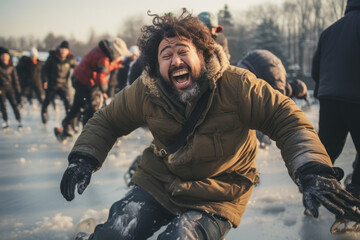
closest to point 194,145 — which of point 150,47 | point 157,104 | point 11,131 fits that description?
point 157,104

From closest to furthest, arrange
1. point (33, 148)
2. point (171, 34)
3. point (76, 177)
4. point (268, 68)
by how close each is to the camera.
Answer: point (76, 177), point (171, 34), point (268, 68), point (33, 148)

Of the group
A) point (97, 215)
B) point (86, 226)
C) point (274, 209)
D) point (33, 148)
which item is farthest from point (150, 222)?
point (33, 148)

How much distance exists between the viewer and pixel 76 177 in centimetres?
190

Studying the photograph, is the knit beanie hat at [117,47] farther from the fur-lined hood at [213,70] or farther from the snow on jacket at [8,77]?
the snow on jacket at [8,77]

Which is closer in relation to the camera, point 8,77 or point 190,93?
point 190,93

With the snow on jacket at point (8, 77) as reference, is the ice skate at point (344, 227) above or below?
above

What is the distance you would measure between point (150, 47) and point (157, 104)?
421 millimetres

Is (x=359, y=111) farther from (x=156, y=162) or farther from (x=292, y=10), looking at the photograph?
(x=292, y=10)

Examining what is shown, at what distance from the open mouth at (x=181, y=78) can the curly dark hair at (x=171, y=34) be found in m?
0.18

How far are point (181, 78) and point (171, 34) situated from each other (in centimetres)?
27

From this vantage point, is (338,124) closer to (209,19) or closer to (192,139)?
(192,139)

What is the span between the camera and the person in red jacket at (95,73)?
544 centimetres

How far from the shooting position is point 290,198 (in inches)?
133

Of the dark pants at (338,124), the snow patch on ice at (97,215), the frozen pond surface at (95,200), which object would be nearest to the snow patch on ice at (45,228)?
the frozen pond surface at (95,200)
